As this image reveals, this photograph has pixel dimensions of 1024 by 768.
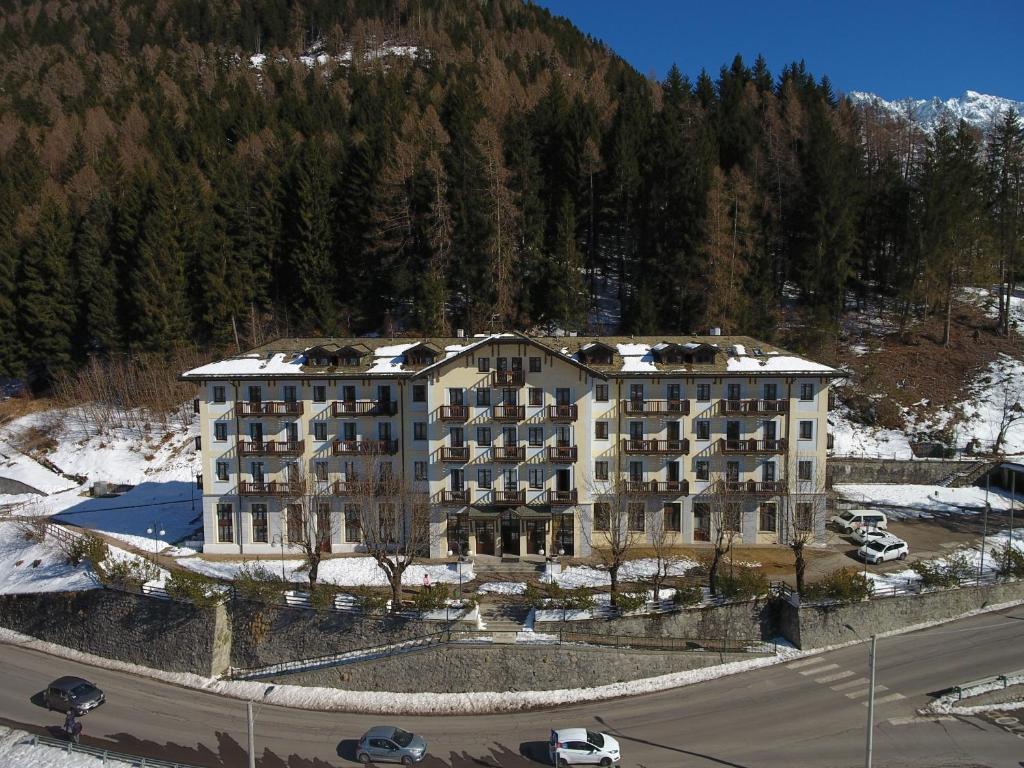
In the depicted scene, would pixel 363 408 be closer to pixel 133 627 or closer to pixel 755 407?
pixel 133 627

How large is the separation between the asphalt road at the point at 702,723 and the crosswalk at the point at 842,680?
68 millimetres

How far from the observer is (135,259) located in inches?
2751

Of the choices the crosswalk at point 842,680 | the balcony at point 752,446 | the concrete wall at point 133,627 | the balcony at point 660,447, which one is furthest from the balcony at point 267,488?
the crosswalk at point 842,680

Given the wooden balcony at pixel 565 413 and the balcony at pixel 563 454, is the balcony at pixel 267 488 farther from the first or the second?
→ the wooden balcony at pixel 565 413

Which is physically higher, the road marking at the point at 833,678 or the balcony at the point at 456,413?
the balcony at the point at 456,413

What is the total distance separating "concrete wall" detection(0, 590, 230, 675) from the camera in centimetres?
3759

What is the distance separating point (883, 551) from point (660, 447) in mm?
14152

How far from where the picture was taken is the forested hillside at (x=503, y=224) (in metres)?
65.1

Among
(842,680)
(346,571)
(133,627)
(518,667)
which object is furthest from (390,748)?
(842,680)

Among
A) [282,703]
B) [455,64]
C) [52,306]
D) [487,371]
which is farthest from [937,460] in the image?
[455,64]

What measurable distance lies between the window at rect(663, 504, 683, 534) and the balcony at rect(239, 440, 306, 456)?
2346 centimetres

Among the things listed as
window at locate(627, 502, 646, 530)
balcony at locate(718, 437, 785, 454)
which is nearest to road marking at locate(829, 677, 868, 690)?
balcony at locate(718, 437, 785, 454)

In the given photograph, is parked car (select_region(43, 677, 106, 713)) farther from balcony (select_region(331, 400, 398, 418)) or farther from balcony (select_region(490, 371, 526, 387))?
balcony (select_region(490, 371, 526, 387))

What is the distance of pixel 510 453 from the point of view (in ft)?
142
